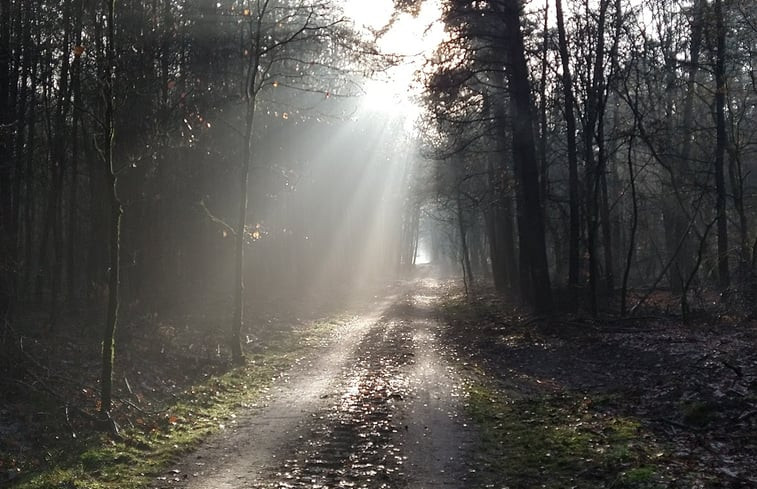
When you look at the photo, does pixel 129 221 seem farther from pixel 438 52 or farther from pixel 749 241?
pixel 749 241

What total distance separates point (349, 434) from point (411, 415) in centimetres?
129

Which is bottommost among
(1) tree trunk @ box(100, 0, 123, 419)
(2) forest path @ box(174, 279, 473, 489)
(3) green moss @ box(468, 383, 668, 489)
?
(2) forest path @ box(174, 279, 473, 489)

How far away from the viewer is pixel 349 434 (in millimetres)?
8453

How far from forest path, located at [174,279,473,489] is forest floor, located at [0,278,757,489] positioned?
4 centimetres

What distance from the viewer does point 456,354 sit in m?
15.6

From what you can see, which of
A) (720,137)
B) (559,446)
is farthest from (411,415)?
(720,137)

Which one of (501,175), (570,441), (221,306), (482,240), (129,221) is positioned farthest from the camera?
(482,240)

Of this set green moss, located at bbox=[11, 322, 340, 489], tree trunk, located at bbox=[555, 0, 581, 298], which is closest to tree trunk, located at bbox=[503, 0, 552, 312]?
tree trunk, located at bbox=[555, 0, 581, 298]

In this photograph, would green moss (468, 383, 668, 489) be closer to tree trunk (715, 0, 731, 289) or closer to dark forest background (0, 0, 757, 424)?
dark forest background (0, 0, 757, 424)

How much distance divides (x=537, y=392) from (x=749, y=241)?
10577 mm

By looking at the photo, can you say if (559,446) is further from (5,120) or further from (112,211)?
(5,120)

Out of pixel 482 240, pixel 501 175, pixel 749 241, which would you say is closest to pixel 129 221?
pixel 501 175

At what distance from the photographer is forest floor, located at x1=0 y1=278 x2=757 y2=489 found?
22.3 ft

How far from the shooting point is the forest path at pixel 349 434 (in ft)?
22.5
